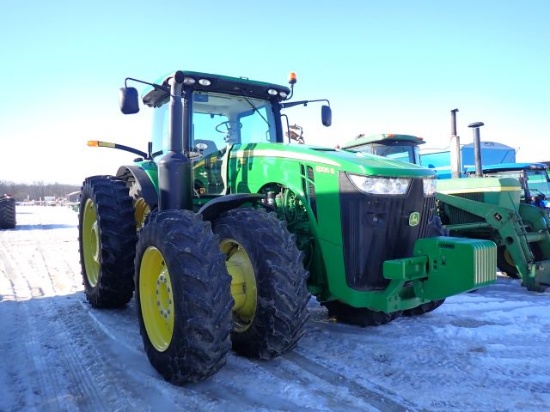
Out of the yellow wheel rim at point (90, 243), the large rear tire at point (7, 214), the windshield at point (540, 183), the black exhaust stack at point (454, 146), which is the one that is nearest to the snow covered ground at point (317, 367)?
the yellow wheel rim at point (90, 243)

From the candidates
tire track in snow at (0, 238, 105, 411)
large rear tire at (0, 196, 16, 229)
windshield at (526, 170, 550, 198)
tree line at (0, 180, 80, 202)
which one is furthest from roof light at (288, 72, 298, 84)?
tree line at (0, 180, 80, 202)

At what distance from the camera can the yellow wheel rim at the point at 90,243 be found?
531cm

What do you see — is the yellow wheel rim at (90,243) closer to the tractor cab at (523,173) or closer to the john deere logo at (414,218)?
the john deere logo at (414,218)

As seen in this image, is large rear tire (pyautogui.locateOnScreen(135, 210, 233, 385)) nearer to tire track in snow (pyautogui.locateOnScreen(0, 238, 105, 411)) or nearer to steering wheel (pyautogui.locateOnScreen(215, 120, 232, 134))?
tire track in snow (pyautogui.locateOnScreen(0, 238, 105, 411))

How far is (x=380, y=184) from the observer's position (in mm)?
3246

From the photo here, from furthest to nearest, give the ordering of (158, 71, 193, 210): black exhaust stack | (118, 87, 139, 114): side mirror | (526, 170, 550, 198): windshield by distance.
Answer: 1. (526, 170, 550, 198): windshield
2. (118, 87, 139, 114): side mirror
3. (158, 71, 193, 210): black exhaust stack

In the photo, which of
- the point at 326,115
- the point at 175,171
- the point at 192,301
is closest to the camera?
the point at 192,301

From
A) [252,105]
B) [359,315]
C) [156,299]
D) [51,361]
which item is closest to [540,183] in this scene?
[359,315]

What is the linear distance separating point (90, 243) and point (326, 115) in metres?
3.26

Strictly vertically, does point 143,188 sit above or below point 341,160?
below

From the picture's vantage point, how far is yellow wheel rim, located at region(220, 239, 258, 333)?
325cm

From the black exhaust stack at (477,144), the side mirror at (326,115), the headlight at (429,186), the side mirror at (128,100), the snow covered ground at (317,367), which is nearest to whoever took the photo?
the snow covered ground at (317,367)

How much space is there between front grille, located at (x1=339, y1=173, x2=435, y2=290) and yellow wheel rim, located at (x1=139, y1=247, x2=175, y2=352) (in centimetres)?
132

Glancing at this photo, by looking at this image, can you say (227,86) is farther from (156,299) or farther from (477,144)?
(477,144)
